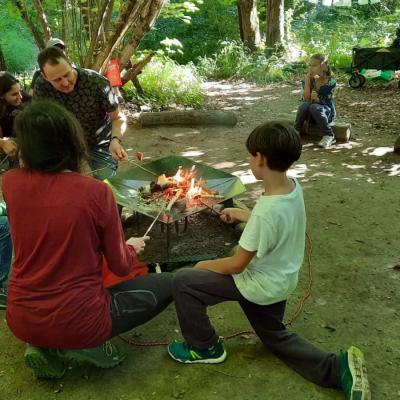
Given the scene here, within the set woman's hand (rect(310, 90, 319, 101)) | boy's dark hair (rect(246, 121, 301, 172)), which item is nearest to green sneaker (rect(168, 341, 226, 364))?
boy's dark hair (rect(246, 121, 301, 172))

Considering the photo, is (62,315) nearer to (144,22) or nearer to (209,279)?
(209,279)

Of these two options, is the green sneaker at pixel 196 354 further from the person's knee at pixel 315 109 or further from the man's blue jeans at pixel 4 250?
the person's knee at pixel 315 109

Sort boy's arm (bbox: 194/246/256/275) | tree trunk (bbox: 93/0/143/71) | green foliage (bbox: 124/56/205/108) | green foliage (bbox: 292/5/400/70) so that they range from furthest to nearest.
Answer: green foliage (bbox: 292/5/400/70) < green foliage (bbox: 124/56/205/108) < tree trunk (bbox: 93/0/143/71) < boy's arm (bbox: 194/246/256/275)

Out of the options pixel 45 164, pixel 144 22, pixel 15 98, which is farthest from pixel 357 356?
pixel 144 22

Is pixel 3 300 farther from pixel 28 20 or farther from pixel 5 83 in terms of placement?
pixel 28 20

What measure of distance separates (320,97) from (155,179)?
3.52 metres

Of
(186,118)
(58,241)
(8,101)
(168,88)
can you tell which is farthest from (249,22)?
(58,241)

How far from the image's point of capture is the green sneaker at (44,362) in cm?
213

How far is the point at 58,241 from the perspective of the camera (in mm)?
1857

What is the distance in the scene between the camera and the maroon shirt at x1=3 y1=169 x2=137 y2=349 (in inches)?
72.1

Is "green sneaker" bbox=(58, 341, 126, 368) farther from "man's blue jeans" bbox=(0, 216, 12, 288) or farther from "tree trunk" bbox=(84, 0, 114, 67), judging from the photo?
"tree trunk" bbox=(84, 0, 114, 67)

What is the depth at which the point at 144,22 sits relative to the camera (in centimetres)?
616

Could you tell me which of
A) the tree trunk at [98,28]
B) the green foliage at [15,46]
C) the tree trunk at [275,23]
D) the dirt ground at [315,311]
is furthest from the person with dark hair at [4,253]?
the green foliage at [15,46]

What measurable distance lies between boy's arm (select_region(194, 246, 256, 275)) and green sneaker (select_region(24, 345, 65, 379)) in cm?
94
